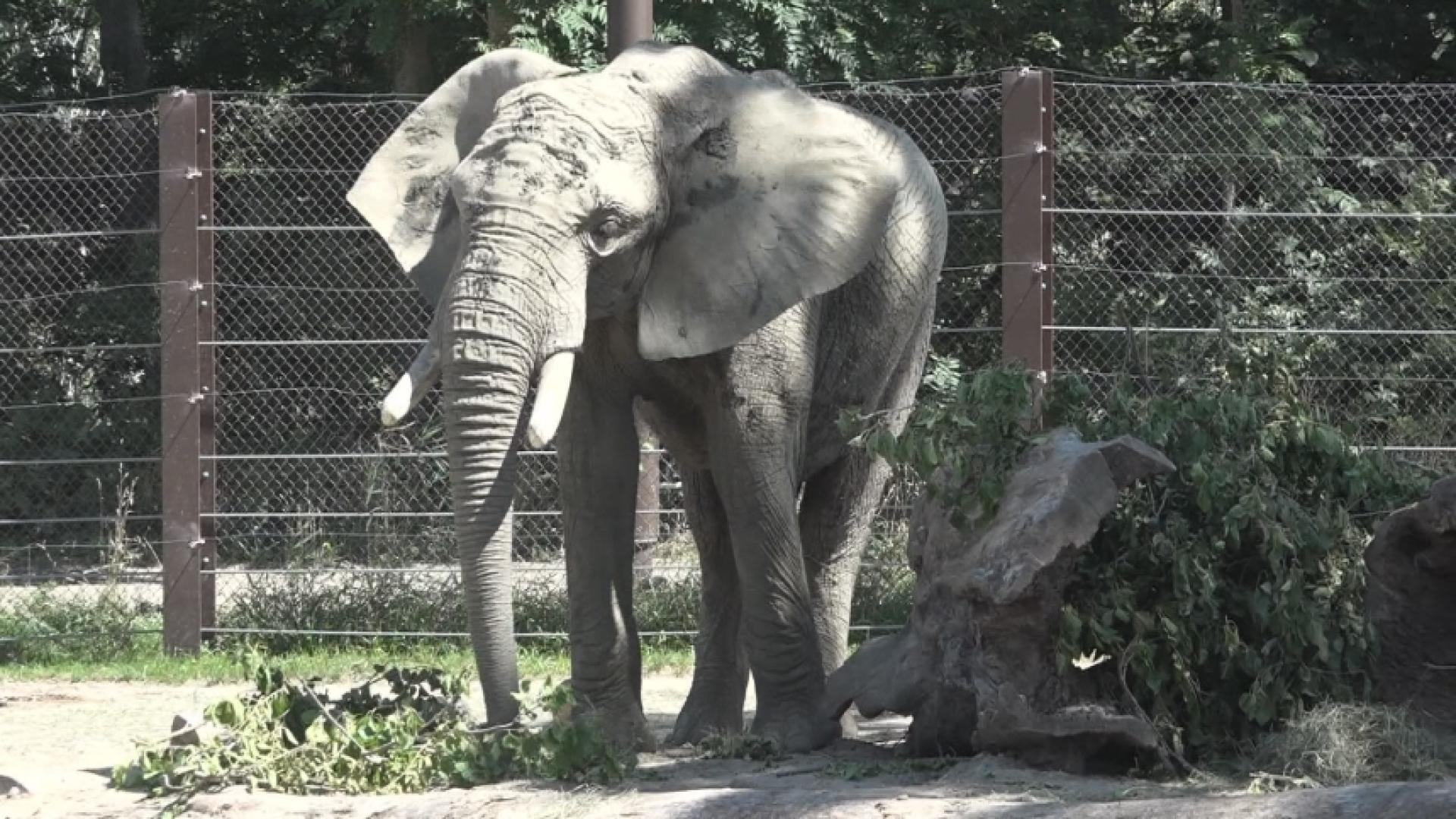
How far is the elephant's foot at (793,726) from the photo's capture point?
6211 millimetres

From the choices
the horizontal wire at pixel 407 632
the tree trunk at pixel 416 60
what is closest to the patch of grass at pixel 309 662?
the horizontal wire at pixel 407 632

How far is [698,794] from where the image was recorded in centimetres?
481

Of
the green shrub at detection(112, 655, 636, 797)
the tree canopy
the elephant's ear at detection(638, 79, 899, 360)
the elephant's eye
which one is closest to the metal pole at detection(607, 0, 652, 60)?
the elephant's ear at detection(638, 79, 899, 360)

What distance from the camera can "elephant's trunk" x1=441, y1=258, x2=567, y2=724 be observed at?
528cm

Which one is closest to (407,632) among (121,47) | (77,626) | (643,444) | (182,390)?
(643,444)

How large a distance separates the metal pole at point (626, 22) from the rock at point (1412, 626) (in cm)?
454

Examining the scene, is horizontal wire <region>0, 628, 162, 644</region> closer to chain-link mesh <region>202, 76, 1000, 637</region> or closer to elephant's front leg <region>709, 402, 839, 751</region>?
chain-link mesh <region>202, 76, 1000, 637</region>

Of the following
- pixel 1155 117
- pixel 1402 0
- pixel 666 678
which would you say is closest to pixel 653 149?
pixel 666 678

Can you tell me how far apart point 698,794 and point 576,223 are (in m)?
1.65

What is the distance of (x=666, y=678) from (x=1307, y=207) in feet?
16.4

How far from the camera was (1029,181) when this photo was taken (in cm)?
950

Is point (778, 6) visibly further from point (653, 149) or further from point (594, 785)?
point (594, 785)

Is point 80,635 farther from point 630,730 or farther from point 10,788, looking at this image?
point 630,730

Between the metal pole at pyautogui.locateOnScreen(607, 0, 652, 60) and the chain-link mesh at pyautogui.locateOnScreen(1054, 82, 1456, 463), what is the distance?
9.43 feet
